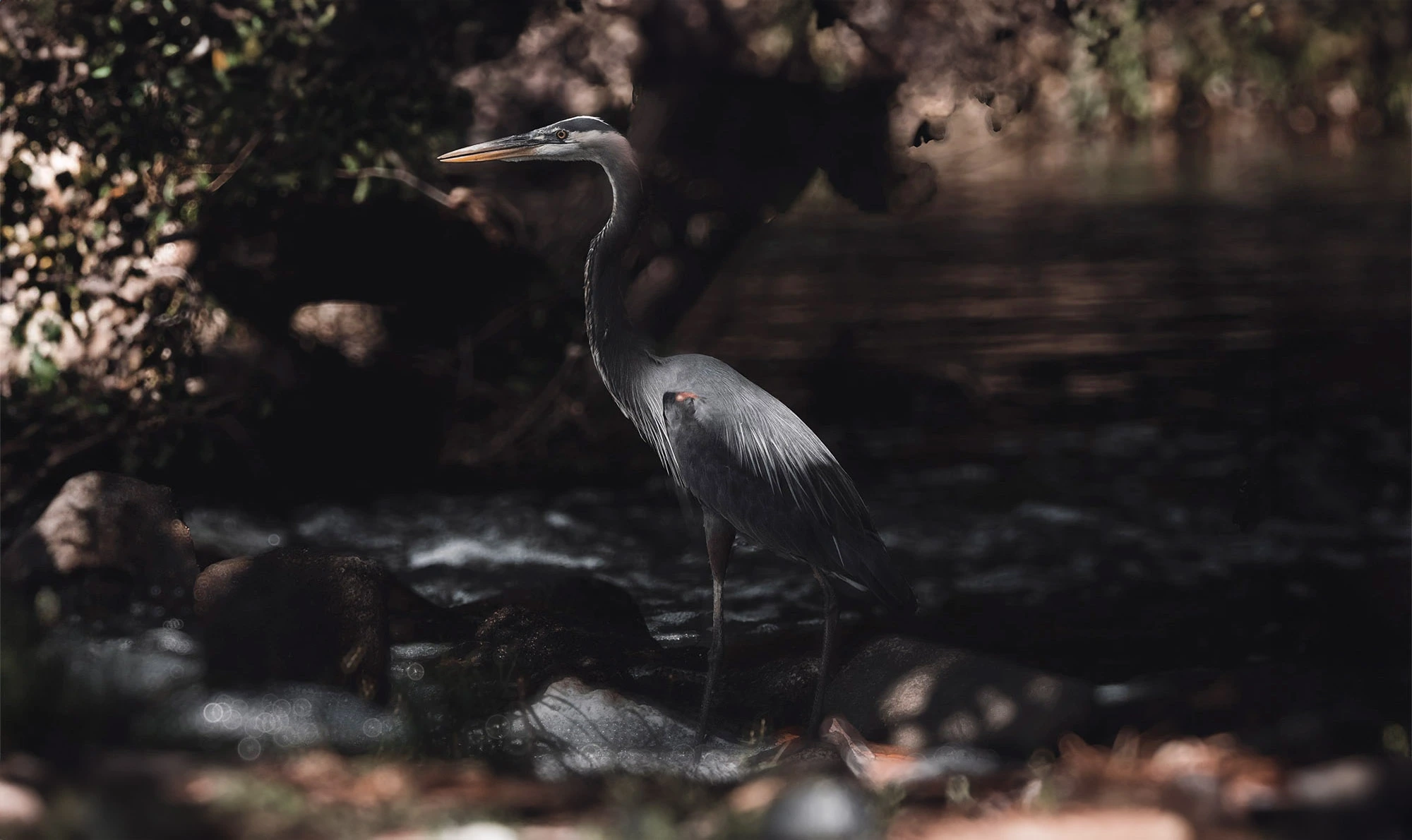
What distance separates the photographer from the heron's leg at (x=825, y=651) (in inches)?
221

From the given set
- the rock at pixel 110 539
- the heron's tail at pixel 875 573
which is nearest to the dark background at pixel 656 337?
the rock at pixel 110 539

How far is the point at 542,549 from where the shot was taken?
9.20 m

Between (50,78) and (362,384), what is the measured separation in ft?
10.8

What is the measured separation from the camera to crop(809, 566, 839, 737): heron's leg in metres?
5.60

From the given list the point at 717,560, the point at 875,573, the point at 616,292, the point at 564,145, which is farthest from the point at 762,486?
the point at 564,145

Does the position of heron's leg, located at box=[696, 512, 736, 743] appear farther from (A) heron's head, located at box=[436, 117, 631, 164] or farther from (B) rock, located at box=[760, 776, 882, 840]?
(B) rock, located at box=[760, 776, 882, 840]

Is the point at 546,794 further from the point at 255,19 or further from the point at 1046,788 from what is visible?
the point at 255,19

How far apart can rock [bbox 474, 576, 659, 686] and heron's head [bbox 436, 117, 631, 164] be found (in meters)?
1.95

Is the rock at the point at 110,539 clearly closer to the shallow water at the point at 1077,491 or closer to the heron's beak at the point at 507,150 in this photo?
the shallow water at the point at 1077,491

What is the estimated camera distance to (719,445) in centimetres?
573

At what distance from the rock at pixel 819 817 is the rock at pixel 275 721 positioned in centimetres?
169

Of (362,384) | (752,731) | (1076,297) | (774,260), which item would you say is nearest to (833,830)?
(752,731)

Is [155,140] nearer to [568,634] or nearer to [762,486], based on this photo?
[568,634]

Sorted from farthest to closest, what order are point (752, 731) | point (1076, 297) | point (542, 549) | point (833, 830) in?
point (1076, 297)
point (542, 549)
point (752, 731)
point (833, 830)
